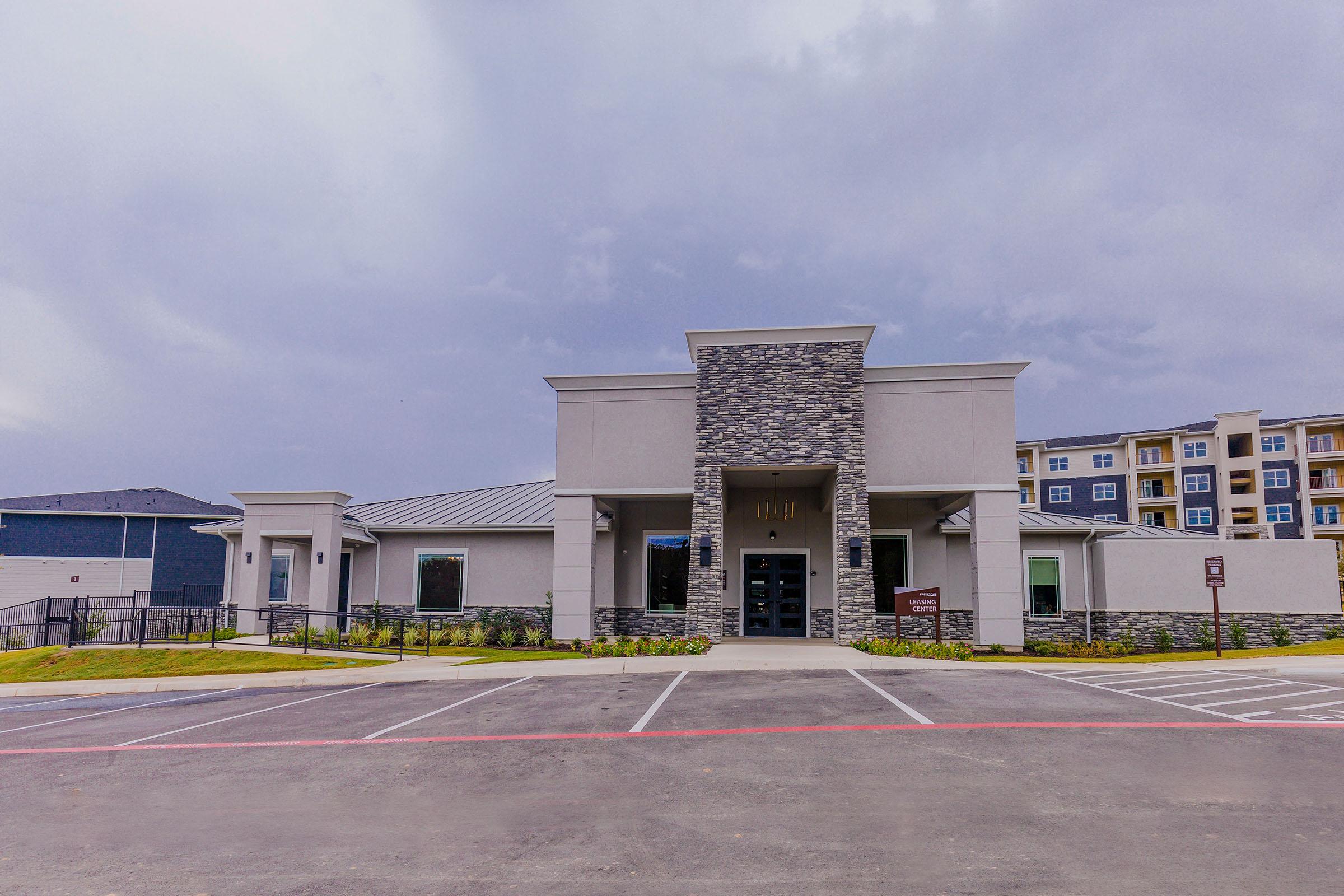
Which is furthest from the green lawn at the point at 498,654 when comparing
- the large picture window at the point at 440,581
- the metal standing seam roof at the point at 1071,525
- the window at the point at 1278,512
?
the window at the point at 1278,512

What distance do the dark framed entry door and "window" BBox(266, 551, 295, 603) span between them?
14.4 metres

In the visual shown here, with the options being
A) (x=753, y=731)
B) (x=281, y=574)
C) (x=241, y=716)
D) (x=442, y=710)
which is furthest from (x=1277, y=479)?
(x=241, y=716)

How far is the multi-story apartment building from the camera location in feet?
189

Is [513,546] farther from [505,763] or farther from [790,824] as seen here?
[790,824]

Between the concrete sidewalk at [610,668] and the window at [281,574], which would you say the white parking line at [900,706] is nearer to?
the concrete sidewalk at [610,668]

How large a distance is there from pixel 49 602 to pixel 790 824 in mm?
26645

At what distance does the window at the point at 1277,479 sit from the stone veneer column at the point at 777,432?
172 ft

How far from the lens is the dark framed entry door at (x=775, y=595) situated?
23.8 m

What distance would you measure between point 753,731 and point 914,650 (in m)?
10.2

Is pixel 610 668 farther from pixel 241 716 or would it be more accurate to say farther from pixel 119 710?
pixel 119 710

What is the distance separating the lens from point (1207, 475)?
59.7m

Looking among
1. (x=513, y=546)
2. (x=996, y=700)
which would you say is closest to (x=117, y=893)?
(x=996, y=700)

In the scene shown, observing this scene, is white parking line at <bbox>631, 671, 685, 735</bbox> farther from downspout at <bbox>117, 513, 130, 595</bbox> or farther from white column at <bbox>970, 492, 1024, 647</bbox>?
downspout at <bbox>117, 513, 130, 595</bbox>

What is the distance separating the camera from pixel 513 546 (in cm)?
2517
